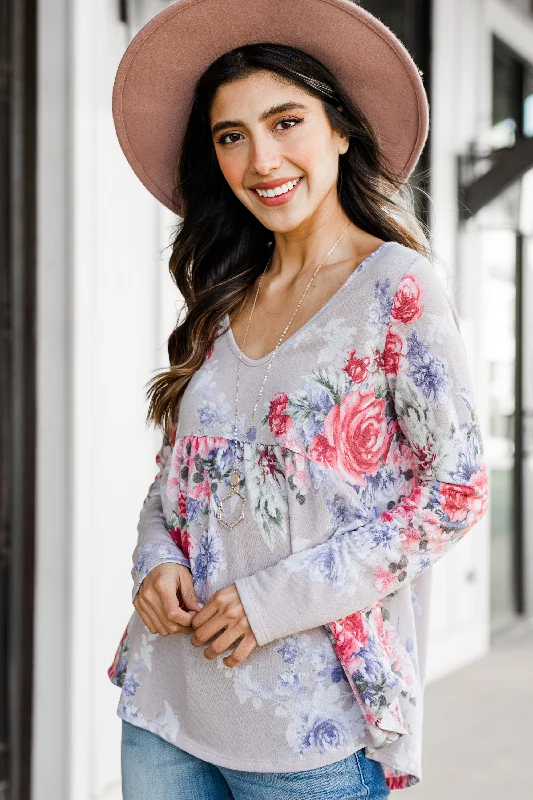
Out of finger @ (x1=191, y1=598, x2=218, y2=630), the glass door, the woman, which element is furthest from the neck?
the glass door

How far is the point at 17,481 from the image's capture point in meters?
2.43

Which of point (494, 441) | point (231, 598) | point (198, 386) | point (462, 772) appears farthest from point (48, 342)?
point (494, 441)

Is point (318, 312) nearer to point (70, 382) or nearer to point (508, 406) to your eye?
point (70, 382)

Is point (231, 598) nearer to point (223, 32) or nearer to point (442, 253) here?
point (223, 32)

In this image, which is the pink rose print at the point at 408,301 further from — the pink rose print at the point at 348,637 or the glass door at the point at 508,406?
the glass door at the point at 508,406

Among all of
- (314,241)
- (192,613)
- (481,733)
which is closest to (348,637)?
(192,613)

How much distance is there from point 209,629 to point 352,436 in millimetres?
277

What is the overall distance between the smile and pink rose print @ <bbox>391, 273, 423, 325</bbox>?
0.67 ft

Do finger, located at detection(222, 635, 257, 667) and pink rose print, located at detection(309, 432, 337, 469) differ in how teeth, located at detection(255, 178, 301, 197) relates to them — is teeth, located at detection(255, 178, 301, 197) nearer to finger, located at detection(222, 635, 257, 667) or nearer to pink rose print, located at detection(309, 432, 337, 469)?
pink rose print, located at detection(309, 432, 337, 469)

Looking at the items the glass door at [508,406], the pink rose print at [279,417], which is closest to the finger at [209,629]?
the pink rose print at [279,417]

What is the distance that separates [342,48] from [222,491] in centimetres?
59

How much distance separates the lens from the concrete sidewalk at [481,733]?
2.99 meters

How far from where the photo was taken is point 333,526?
3.86ft

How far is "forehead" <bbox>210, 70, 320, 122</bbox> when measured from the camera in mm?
Answer: 1247
